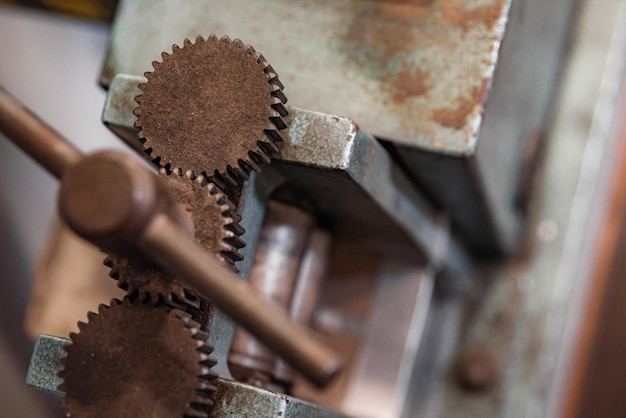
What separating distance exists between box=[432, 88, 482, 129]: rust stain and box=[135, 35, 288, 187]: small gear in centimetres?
14

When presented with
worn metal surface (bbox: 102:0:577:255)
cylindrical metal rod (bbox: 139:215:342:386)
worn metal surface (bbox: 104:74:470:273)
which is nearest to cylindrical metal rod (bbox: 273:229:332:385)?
worn metal surface (bbox: 104:74:470:273)

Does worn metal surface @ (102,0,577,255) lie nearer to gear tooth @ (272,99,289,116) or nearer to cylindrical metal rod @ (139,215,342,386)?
gear tooth @ (272,99,289,116)

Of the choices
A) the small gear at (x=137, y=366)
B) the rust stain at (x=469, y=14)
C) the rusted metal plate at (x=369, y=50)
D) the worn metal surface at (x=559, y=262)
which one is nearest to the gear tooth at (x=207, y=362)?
the small gear at (x=137, y=366)

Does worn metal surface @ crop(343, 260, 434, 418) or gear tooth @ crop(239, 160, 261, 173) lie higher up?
gear tooth @ crop(239, 160, 261, 173)

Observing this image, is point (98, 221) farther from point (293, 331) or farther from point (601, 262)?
point (601, 262)

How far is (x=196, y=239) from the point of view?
52 centimetres

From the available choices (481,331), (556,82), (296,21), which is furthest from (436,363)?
(296,21)

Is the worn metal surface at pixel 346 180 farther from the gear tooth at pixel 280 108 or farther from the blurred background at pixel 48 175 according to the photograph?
the blurred background at pixel 48 175

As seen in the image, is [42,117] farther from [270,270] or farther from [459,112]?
[459,112]

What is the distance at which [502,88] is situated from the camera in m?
0.70

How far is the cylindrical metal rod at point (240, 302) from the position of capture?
0.40 meters

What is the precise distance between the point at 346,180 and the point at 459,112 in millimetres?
114

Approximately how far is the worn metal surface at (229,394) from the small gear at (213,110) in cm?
16

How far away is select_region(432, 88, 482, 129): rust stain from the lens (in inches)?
24.2
